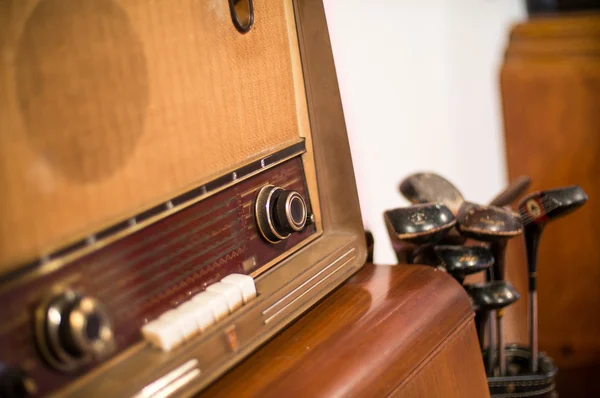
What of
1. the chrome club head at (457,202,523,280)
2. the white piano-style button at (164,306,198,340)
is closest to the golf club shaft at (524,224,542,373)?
the chrome club head at (457,202,523,280)

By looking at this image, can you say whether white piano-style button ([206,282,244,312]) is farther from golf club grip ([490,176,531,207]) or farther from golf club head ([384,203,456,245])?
golf club grip ([490,176,531,207])

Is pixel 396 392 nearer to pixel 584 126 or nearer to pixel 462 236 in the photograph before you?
pixel 462 236

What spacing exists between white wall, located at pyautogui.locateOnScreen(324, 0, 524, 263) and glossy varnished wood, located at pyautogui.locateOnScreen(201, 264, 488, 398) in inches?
21.4

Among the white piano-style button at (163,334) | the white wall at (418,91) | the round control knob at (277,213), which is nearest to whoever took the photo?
the white piano-style button at (163,334)

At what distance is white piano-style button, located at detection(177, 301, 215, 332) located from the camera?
0.64m

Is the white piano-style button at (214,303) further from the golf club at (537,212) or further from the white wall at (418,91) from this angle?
the white wall at (418,91)

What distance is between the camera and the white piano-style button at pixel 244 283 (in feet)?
2.31

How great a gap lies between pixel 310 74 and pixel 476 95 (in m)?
1.19

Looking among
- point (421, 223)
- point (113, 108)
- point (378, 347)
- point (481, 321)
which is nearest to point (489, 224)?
point (421, 223)

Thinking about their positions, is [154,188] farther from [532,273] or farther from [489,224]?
[532,273]

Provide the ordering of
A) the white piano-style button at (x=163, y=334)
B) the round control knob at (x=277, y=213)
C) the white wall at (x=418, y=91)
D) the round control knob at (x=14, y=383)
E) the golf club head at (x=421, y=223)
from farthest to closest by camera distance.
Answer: the white wall at (x=418, y=91), the golf club head at (x=421, y=223), the round control knob at (x=277, y=213), the white piano-style button at (x=163, y=334), the round control knob at (x=14, y=383)

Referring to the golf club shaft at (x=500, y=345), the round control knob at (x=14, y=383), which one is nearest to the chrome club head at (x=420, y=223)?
the golf club shaft at (x=500, y=345)

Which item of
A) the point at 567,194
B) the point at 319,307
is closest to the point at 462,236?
the point at 567,194

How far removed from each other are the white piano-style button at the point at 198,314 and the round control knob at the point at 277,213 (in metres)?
0.14
